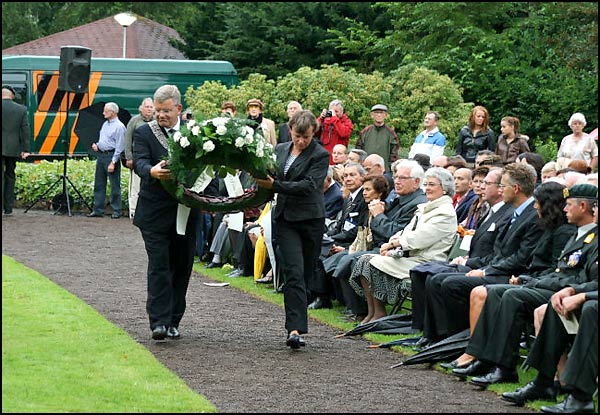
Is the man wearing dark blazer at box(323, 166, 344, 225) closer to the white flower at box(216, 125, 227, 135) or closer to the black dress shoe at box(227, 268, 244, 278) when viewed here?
the black dress shoe at box(227, 268, 244, 278)

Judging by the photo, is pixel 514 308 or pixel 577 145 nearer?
pixel 514 308

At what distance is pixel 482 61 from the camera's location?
28.0 meters

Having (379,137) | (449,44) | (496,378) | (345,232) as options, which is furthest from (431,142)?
(449,44)

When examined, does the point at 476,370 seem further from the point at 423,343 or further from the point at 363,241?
the point at 363,241

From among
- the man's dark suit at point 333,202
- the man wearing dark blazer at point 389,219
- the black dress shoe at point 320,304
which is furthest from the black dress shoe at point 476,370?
the man's dark suit at point 333,202

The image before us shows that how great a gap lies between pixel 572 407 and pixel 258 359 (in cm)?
293

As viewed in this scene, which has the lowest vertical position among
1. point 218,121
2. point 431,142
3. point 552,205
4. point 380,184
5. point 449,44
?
point 380,184

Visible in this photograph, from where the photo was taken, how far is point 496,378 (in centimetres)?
859

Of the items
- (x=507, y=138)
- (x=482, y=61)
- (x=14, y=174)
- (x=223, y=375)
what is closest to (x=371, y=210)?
(x=223, y=375)

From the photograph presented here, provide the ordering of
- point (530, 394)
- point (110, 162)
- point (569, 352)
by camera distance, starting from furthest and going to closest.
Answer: point (110, 162) → point (569, 352) → point (530, 394)

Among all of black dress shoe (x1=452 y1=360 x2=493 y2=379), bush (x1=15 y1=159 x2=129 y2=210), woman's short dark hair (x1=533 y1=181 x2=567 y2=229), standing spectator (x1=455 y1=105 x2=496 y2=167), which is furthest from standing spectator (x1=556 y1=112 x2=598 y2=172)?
bush (x1=15 y1=159 x2=129 y2=210)

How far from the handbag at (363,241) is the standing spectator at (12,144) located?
1090 centimetres

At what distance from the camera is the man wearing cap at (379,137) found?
19.1 meters

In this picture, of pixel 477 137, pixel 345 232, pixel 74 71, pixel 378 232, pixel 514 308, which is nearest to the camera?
pixel 514 308
